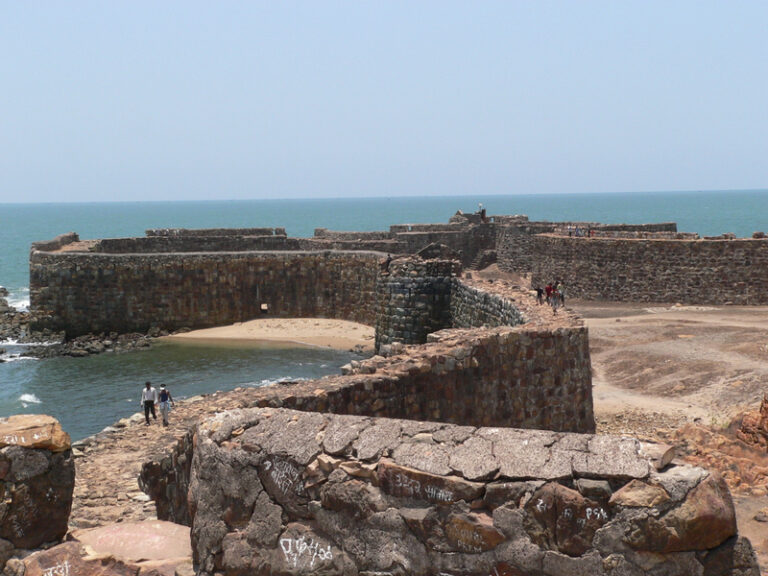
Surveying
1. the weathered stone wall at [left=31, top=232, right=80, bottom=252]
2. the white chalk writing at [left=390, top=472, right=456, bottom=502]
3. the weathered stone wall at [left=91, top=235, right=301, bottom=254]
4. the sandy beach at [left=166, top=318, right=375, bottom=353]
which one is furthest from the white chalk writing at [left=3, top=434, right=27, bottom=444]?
the weathered stone wall at [left=91, top=235, right=301, bottom=254]

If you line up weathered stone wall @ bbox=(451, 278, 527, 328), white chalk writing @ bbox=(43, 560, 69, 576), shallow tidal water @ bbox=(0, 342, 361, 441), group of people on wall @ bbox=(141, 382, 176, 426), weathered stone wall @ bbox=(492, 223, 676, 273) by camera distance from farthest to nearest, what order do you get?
weathered stone wall @ bbox=(492, 223, 676, 273)
shallow tidal water @ bbox=(0, 342, 361, 441)
weathered stone wall @ bbox=(451, 278, 527, 328)
group of people on wall @ bbox=(141, 382, 176, 426)
white chalk writing @ bbox=(43, 560, 69, 576)

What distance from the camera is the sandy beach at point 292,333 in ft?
107

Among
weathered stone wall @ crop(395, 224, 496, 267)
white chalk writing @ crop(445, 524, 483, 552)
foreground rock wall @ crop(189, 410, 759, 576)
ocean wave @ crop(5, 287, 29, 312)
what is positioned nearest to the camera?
foreground rock wall @ crop(189, 410, 759, 576)

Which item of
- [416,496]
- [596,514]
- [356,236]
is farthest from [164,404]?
[356,236]

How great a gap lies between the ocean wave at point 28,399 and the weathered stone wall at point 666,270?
18630 millimetres

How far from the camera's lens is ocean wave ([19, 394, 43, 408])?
24936 mm

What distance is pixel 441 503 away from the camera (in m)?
4.91

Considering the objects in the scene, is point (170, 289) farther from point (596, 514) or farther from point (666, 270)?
point (596, 514)

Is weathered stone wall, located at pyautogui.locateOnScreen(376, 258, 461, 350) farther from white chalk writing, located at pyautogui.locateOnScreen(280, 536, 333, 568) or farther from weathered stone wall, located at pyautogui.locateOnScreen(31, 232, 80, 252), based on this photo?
weathered stone wall, located at pyautogui.locateOnScreen(31, 232, 80, 252)

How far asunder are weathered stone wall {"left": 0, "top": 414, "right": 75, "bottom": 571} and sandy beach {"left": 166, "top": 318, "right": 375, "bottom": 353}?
81.9ft

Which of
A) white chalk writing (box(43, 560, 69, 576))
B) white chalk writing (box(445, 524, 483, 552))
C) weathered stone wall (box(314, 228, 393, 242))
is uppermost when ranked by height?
weathered stone wall (box(314, 228, 393, 242))

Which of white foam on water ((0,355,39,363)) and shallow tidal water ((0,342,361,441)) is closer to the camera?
shallow tidal water ((0,342,361,441))

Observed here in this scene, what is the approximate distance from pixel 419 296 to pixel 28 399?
11706 mm

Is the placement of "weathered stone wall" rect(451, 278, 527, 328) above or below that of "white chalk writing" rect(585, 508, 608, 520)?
below
